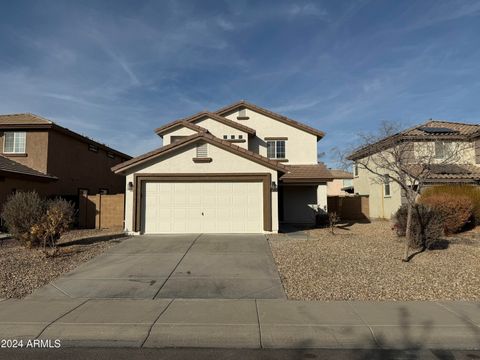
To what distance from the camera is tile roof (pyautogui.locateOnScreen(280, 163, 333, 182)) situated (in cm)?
1991

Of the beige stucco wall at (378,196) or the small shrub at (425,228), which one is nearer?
the small shrub at (425,228)

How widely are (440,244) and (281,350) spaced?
32.9 feet

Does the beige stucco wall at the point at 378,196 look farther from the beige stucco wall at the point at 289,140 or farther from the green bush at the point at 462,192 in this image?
the green bush at the point at 462,192

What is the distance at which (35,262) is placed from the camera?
9977mm

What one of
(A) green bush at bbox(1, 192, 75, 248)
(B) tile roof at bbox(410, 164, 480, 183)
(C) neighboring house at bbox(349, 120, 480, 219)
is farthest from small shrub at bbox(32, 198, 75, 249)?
(B) tile roof at bbox(410, 164, 480, 183)

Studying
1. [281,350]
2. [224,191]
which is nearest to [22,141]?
[224,191]

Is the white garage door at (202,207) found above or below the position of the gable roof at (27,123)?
below

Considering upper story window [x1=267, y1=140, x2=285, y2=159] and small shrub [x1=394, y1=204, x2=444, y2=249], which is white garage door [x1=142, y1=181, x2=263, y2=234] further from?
upper story window [x1=267, y1=140, x2=285, y2=159]

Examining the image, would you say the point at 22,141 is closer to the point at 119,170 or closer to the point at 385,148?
the point at 119,170

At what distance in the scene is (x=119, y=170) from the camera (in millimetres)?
15250

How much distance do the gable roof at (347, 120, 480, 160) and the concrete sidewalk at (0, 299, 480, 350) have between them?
7247 mm

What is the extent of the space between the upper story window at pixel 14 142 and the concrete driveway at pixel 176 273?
37.6ft

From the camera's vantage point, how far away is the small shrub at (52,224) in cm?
1115

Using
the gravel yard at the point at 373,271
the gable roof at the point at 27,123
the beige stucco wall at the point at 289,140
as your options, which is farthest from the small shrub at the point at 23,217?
the beige stucco wall at the point at 289,140
